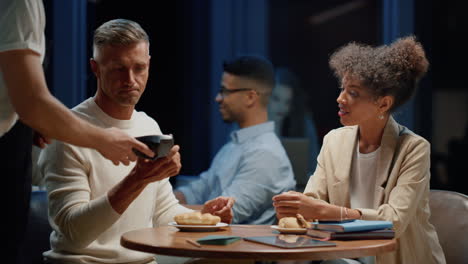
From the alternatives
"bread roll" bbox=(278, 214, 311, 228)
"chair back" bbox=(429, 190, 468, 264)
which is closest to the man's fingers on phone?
"bread roll" bbox=(278, 214, 311, 228)

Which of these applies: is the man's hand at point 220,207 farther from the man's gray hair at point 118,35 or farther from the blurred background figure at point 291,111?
the blurred background figure at point 291,111

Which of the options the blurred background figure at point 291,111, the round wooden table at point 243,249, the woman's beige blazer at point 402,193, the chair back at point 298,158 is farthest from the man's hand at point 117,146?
the blurred background figure at point 291,111

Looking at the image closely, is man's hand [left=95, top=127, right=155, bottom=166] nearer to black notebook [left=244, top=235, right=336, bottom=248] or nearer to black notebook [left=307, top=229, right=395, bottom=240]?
black notebook [left=244, top=235, right=336, bottom=248]

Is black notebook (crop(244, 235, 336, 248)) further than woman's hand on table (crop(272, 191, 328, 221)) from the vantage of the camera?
No

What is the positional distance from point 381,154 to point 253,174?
1.25 meters

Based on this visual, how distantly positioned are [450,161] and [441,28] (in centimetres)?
115

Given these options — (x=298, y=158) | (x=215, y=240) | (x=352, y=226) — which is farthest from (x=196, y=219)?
(x=298, y=158)

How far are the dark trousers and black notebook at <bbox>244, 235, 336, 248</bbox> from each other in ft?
2.40

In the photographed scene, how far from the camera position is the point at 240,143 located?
13.7 feet

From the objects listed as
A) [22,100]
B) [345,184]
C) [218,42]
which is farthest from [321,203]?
[218,42]

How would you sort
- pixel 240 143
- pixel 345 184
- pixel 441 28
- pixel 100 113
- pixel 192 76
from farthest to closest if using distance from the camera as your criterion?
pixel 192 76 → pixel 441 28 → pixel 240 143 → pixel 345 184 → pixel 100 113

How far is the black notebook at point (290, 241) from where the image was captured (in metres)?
2.08

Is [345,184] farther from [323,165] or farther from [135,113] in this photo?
[135,113]

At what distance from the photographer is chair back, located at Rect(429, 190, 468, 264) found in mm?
2828
